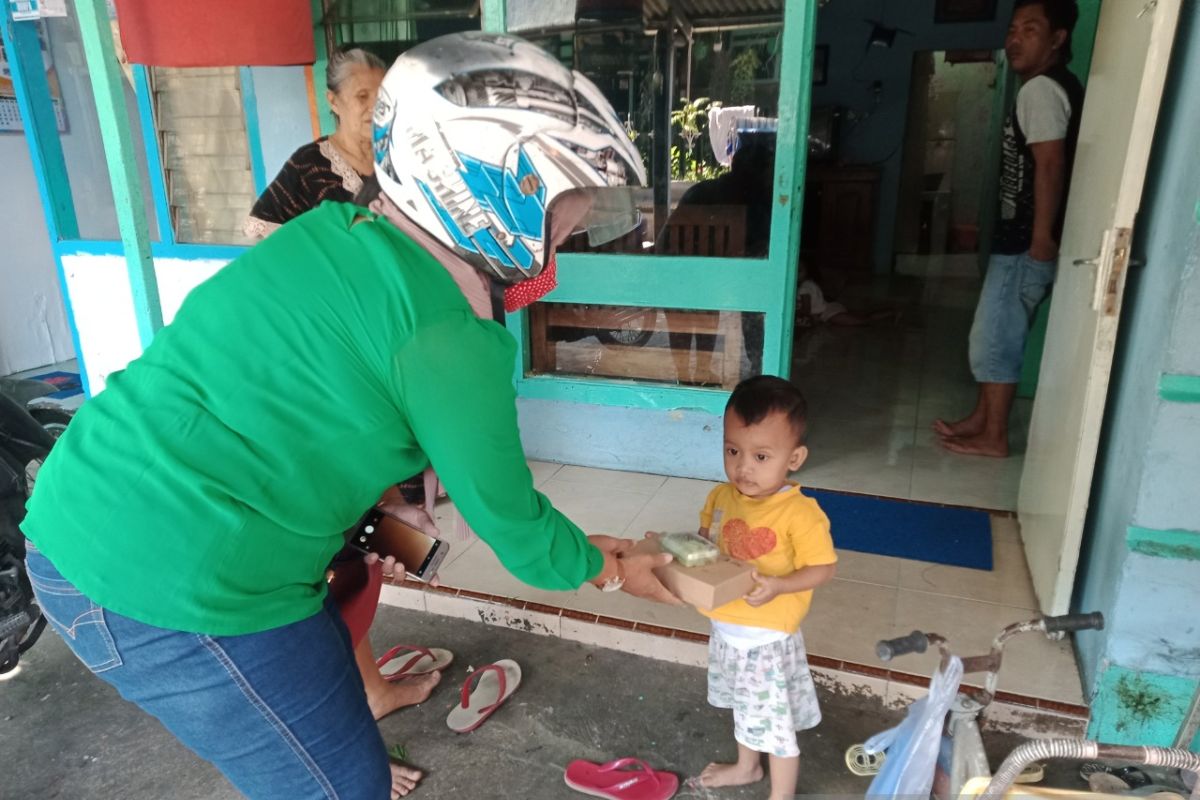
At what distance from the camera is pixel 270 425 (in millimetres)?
1094

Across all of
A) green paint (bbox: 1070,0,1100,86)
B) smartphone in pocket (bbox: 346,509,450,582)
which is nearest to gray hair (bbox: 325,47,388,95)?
smartphone in pocket (bbox: 346,509,450,582)

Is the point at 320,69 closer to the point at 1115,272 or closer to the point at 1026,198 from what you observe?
the point at 1026,198

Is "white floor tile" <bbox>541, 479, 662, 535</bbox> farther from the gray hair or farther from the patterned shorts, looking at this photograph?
the gray hair

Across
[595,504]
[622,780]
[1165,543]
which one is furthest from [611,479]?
[1165,543]

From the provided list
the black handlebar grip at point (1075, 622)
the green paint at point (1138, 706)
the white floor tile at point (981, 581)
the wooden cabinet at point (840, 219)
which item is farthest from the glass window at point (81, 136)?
the wooden cabinet at point (840, 219)

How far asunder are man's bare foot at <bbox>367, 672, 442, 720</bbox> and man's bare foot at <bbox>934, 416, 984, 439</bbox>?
302 cm

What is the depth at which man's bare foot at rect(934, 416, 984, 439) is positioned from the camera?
4.18 m

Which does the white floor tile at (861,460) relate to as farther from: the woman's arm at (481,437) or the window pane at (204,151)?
the window pane at (204,151)

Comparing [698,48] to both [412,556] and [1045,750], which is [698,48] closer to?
[412,556]

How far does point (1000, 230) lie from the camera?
3.62m

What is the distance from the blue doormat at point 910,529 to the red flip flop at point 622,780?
1310 millimetres

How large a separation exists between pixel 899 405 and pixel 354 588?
3.83 metres

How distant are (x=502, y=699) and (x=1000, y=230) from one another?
300cm

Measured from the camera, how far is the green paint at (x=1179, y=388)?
1.80 m
